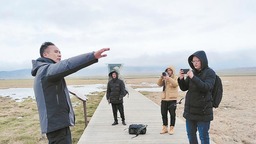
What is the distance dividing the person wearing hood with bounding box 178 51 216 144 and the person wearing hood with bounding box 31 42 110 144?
1.99 meters

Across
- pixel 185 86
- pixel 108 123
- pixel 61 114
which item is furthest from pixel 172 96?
pixel 61 114

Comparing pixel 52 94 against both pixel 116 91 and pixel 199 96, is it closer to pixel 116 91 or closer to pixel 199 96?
pixel 199 96

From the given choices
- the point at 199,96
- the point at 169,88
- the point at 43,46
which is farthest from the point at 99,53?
the point at 169,88

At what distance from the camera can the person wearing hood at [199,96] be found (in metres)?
3.99

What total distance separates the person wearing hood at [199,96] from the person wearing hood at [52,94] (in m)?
1.99

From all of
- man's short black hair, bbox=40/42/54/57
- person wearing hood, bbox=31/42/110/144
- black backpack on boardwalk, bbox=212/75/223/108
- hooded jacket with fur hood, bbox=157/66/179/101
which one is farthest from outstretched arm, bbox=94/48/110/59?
hooded jacket with fur hood, bbox=157/66/179/101

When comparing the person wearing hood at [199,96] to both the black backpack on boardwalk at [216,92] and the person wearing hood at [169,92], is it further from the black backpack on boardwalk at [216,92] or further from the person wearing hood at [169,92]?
the person wearing hood at [169,92]

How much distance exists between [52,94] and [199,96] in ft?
7.73

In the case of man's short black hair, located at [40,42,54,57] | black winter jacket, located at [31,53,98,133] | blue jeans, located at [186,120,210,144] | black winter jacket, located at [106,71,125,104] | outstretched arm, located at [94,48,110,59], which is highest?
man's short black hair, located at [40,42,54,57]

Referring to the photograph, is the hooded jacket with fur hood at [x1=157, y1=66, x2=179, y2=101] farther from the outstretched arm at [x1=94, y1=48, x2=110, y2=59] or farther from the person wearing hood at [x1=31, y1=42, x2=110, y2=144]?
the outstretched arm at [x1=94, y1=48, x2=110, y2=59]

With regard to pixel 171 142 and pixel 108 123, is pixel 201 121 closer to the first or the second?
pixel 171 142

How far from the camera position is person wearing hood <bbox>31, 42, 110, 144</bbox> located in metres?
2.50

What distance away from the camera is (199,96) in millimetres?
4090

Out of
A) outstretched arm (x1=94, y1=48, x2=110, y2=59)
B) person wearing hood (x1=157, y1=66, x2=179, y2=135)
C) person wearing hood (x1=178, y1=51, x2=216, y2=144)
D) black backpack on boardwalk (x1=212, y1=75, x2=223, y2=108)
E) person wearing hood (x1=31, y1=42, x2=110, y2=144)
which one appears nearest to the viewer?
outstretched arm (x1=94, y1=48, x2=110, y2=59)
